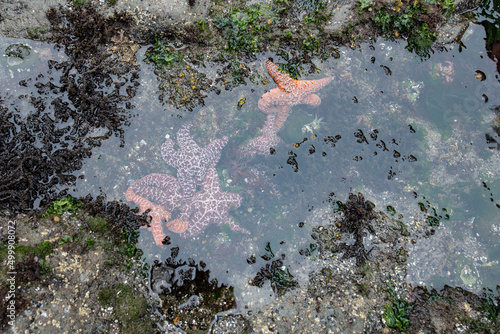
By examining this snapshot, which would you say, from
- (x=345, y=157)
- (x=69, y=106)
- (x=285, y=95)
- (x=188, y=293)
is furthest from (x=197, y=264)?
(x=69, y=106)

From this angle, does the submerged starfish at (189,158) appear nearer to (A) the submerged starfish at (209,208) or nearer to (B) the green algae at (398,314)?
(A) the submerged starfish at (209,208)

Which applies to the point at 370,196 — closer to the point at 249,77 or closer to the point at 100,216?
the point at 249,77

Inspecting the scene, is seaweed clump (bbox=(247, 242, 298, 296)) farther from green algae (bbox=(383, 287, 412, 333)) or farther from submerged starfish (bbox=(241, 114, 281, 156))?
submerged starfish (bbox=(241, 114, 281, 156))

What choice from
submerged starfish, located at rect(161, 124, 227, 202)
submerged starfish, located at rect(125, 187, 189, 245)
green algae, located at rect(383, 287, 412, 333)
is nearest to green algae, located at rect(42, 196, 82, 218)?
submerged starfish, located at rect(125, 187, 189, 245)

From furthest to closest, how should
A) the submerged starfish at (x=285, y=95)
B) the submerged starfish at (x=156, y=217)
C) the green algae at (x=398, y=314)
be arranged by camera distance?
the submerged starfish at (x=285, y=95) < the submerged starfish at (x=156, y=217) < the green algae at (x=398, y=314)

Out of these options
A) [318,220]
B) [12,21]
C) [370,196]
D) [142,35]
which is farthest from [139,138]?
[370,196]

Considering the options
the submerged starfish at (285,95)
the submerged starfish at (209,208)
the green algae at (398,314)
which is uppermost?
the submerged starfish at (285,95)

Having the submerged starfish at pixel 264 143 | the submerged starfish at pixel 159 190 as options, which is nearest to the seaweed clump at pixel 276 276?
the submerged starfish at pixel 159 190

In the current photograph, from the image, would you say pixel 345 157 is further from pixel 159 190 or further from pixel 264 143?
pixel 159 190
